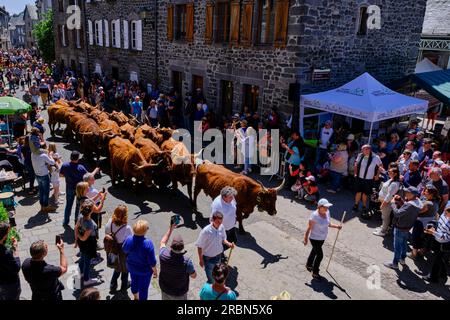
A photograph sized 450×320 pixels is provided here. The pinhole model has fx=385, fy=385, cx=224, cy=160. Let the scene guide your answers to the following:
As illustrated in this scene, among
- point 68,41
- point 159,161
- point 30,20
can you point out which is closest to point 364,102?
point 159,161

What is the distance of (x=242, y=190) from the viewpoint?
7.52 m

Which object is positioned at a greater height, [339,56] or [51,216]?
[339,56]

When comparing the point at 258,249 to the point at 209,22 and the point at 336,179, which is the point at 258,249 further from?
the point at 209,22

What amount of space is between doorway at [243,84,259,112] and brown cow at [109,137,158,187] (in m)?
5.66

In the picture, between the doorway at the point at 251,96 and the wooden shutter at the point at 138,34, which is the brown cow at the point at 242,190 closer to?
the doorway at the point at 251,96

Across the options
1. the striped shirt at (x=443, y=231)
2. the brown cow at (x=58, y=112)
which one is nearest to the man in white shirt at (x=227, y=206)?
the striped shirt at (x=443, y=231)

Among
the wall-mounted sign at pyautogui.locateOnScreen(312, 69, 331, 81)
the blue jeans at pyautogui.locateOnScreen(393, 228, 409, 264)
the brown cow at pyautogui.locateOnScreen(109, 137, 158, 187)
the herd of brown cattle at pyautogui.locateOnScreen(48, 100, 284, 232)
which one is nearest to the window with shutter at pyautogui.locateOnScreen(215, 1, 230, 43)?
the wall-mounted sign at pyautogui.locateOnScreen(312, 69, 331, 81)

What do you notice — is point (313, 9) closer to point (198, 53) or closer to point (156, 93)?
point (198, 53)

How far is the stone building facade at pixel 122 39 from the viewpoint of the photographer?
1958 centimetres

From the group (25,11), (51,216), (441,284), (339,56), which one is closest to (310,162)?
(339,56)

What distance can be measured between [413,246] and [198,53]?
39.0ft

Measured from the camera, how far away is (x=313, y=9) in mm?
11898

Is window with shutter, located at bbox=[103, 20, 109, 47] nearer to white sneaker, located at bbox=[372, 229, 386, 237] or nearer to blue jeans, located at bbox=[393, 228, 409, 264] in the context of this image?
white sneaker, located at bbox=[372, 229, 386, 237]

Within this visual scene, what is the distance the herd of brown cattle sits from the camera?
7.58 m
